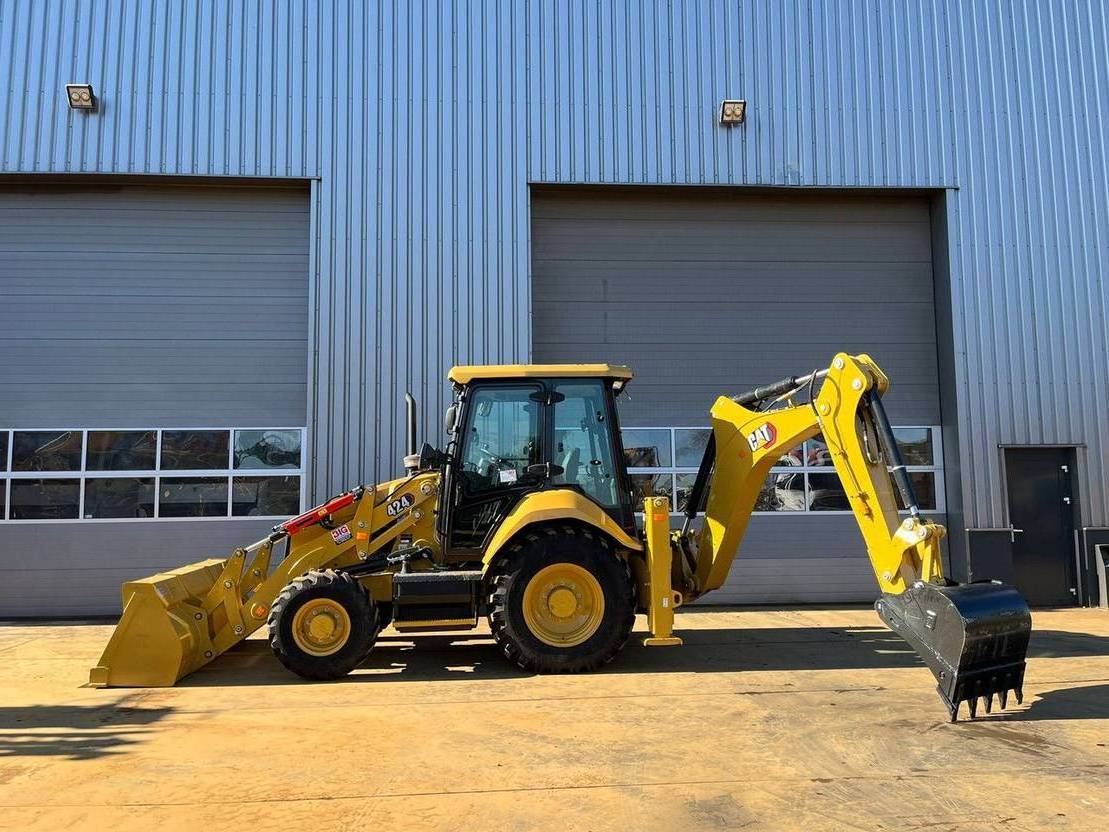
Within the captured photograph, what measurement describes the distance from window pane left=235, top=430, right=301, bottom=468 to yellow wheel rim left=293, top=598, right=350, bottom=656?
4.34 meters

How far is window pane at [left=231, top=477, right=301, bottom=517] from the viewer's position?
33.4ft

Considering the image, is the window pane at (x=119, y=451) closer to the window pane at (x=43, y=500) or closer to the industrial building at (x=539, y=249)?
the industrial building at (x=539, y=249)

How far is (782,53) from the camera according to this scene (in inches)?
436

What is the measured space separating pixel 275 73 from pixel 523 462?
7251mm

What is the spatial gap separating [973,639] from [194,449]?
9.43 metres

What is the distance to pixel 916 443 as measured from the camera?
1117 centimetres

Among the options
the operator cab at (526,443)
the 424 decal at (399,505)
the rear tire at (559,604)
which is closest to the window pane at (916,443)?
the operator cab at (526,443)

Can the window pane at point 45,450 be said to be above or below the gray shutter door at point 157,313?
below

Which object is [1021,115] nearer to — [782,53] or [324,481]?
[782,53]

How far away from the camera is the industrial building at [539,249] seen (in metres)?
10.3

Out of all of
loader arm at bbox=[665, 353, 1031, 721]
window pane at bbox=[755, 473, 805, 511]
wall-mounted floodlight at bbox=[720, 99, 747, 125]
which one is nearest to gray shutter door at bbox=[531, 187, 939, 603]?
window pane at bbox=[755, 473, 805, 511]

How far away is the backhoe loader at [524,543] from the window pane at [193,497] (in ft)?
9.69

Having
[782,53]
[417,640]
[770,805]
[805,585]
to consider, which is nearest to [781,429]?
[770,805]

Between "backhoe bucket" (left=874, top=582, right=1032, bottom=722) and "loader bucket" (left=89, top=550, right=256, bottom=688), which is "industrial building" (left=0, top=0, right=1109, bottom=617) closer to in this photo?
"loader bucket" (left=89, top=550, right=256, bottom=688)
